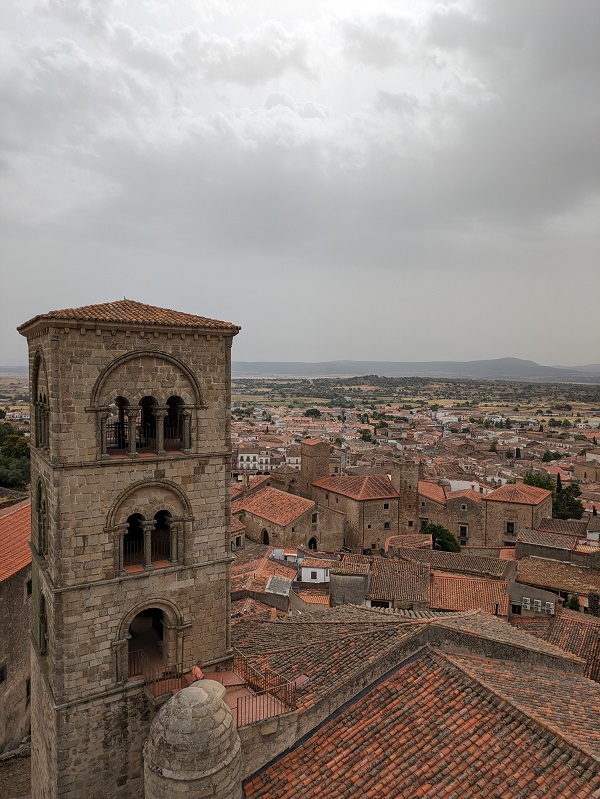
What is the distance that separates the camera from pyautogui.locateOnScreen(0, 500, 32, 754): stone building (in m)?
17.4

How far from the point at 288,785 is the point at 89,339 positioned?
27.3ft

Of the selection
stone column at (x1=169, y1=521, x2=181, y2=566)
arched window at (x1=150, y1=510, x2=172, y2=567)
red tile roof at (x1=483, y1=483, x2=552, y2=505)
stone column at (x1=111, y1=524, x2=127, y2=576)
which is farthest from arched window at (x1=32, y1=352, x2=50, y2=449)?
red tile roof at (x1=483, y1=483, x2=552, y2=505)

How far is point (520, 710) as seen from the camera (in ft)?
29.7

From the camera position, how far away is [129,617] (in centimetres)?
1090

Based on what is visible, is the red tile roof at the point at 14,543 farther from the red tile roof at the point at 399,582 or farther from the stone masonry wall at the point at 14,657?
the red tile roof at the point at 399,582

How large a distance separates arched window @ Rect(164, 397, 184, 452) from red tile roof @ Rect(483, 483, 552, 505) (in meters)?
39.2

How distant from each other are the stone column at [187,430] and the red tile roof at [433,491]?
3976 centimetres

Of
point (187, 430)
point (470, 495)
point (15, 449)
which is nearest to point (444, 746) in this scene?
point (187, 430)

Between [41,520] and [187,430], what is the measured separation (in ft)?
11.6

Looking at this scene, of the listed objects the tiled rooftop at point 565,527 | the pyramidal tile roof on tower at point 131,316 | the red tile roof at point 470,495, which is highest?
the pyramidal tile roof on tower at point 131,316

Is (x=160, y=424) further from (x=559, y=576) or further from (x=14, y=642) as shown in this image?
(x=559, y=576)

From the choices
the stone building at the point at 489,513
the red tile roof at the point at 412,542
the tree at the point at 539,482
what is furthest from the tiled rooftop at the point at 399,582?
the tree at the point at 539,482

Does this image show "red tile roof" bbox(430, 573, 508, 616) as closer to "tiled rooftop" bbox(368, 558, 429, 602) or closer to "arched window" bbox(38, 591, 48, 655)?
"tiled rooftop" bbox(368, 558, 429, 602)

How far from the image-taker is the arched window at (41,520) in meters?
11.1
